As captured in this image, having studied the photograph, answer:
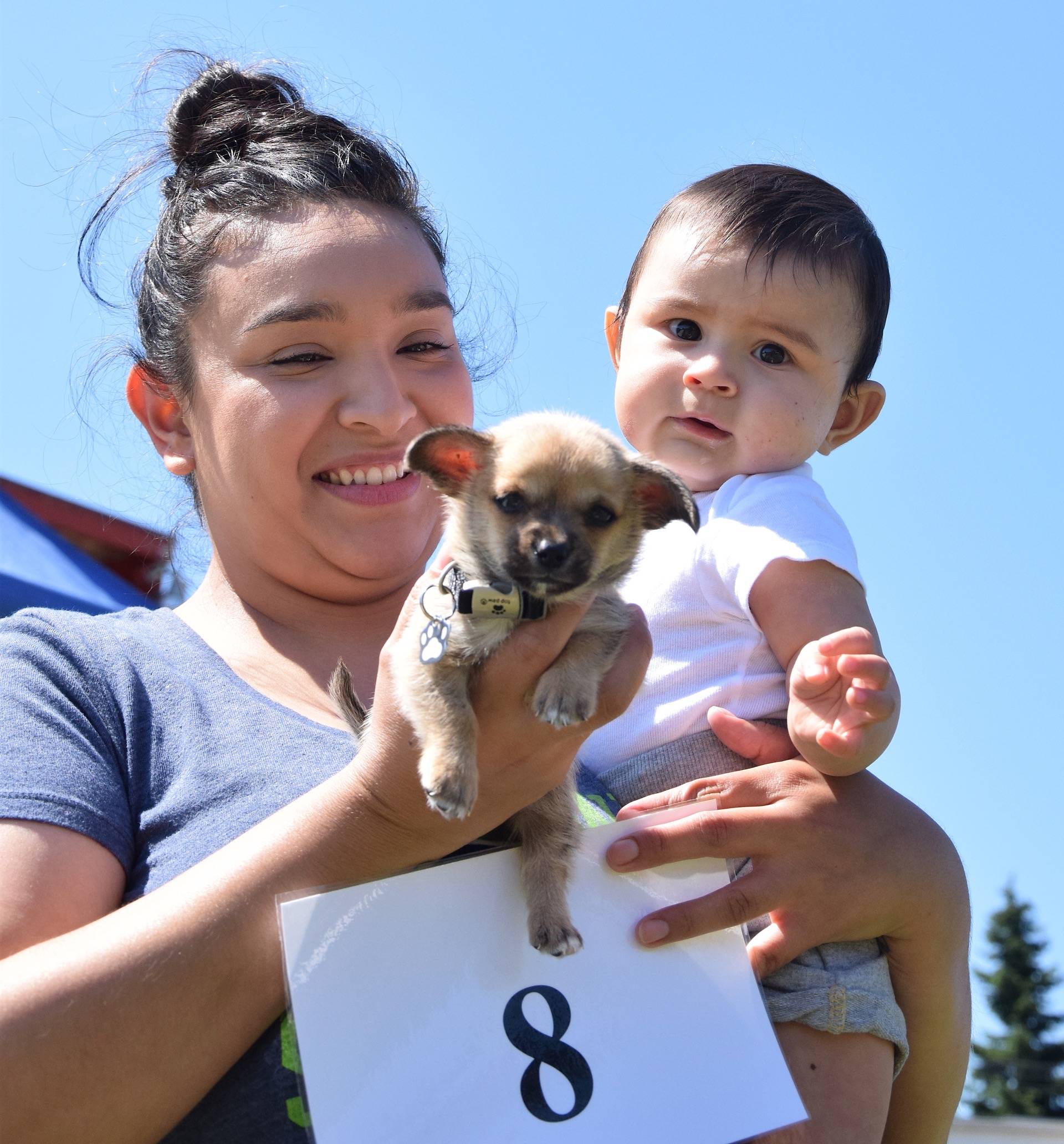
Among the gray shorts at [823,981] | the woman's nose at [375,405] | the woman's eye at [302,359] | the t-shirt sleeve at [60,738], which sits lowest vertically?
the gray shorts at [823,981]

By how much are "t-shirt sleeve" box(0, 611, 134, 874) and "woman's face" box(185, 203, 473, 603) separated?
66 cm

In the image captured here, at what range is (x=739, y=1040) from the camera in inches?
95.0

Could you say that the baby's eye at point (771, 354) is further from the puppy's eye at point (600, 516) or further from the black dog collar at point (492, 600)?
the black dog collar at point (492, 600)

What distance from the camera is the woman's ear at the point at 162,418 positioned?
140 inches

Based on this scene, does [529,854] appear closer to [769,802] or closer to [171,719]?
[769,802]

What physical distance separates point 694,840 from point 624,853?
0.15 m

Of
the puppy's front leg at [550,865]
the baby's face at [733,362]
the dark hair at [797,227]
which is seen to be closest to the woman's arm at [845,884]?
the puppy's front leg at [550,865]

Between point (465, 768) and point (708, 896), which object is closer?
point (465, 768)

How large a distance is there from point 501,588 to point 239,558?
1.23 m

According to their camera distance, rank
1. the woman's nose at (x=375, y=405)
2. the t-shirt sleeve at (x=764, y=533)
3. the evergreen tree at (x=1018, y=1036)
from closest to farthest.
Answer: the t-shirt sleeve at (x=764, y=533) → the woman's nose at (x=375, y=405) → the evergreen tree at (x=1018, y=1036)

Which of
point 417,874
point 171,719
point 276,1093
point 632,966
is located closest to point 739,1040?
point 632,966

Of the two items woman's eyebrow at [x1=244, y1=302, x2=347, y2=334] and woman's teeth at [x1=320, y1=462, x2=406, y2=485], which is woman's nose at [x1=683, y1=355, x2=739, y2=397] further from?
woman's eyebrow at [x1=244, y1=302, x2=347, y2=334]

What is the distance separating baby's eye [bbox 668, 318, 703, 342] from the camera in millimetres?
3244

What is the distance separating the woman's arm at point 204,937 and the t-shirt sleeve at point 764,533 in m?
0.59
